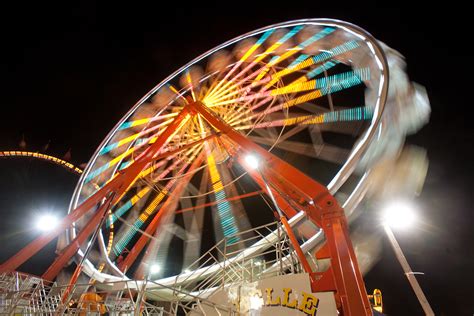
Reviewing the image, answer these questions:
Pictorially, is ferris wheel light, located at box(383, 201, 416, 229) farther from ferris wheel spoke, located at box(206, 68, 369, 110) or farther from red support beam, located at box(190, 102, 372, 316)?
red support beam, located at box(190, 102, 372, 316)

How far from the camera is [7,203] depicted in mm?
18609

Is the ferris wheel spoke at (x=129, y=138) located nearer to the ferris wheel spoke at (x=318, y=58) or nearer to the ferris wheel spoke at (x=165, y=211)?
the ferris wheel spoke at (x=165, y=211)

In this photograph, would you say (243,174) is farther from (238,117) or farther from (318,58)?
(318,58)

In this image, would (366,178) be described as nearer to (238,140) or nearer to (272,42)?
(238,140)

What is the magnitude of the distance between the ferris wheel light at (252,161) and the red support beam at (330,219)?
14 cm

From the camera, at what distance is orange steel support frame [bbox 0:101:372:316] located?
529cm

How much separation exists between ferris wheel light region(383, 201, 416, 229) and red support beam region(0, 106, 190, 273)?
6.84 meters

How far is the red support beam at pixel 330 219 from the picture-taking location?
516 cm

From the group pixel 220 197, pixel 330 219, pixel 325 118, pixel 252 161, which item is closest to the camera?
pixel 330 219

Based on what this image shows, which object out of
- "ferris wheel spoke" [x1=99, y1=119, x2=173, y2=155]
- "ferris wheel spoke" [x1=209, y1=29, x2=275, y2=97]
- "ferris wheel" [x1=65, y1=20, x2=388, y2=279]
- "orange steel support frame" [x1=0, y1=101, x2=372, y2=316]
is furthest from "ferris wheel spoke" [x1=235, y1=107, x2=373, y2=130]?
"ferris wheel spoke" [x1=99, y1=119, x2=173, y2=155]

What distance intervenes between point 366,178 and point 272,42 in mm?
5759

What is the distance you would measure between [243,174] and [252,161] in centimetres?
251

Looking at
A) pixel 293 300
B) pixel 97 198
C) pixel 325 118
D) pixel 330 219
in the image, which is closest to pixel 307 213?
pixel 330 219

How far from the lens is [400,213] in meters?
9.62
